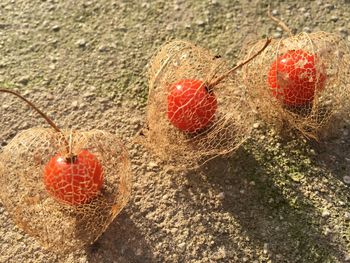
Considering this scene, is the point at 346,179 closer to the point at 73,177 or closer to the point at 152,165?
the point at 152,165

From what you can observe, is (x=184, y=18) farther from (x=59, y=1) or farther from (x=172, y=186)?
(x=172, y=186)

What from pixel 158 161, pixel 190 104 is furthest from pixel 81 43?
pixel 190 104

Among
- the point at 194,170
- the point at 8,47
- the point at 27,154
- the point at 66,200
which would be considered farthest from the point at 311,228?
the point at 8,47

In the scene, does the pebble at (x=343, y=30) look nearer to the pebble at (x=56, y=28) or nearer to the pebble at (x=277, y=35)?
the pebble at (x=277, y=35)

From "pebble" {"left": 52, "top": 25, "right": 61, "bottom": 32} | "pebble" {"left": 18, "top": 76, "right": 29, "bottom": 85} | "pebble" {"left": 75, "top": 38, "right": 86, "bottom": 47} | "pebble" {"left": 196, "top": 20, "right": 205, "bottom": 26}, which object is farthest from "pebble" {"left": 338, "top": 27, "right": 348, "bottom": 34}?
"pebble" {"left": 18, "top": 76, "right": 29, "bottom": 85}

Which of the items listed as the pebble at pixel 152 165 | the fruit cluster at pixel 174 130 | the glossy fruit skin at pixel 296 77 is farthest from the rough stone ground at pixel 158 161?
the glossy fruit skin at pixel 296 77

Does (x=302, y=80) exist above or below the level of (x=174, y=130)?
above
